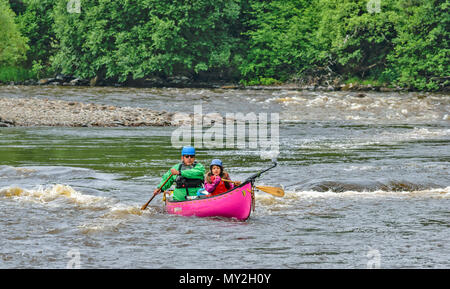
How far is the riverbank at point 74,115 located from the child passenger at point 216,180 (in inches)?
674

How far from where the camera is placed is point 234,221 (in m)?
11.6

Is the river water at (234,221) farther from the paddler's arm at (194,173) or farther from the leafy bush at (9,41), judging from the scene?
the leafy bush at (9,41)

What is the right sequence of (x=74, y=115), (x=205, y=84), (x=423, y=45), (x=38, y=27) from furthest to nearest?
(x=38, y=27) < (x=205, y=84) < (x=423, y=45) < (x=74, y=115)

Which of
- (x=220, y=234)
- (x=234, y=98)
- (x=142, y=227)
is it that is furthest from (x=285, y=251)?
(x=234, y=98)

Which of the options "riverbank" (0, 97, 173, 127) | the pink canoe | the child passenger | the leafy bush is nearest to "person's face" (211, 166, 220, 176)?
the child passenger

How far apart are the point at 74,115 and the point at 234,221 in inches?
810

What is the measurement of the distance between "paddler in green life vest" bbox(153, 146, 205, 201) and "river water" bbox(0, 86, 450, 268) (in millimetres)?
544

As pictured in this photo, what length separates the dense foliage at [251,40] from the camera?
49.9 metres

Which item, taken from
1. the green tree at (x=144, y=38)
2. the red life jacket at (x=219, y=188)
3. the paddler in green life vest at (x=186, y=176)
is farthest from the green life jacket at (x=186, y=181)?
the green tree at (x=144, y=38)

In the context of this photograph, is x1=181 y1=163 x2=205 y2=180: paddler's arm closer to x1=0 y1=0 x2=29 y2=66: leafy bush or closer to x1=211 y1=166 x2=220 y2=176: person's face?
x1=211 y1=166 x2=220 y2=176: person's face

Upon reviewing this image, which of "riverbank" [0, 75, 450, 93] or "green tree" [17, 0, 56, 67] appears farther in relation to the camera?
"green tree" [17, 0, 56, 67]

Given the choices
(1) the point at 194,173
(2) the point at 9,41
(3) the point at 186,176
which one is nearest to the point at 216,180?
(1) the point at 194,173

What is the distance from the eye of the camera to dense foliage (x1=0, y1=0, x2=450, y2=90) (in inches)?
1966

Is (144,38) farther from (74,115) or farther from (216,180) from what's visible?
(216,180)
